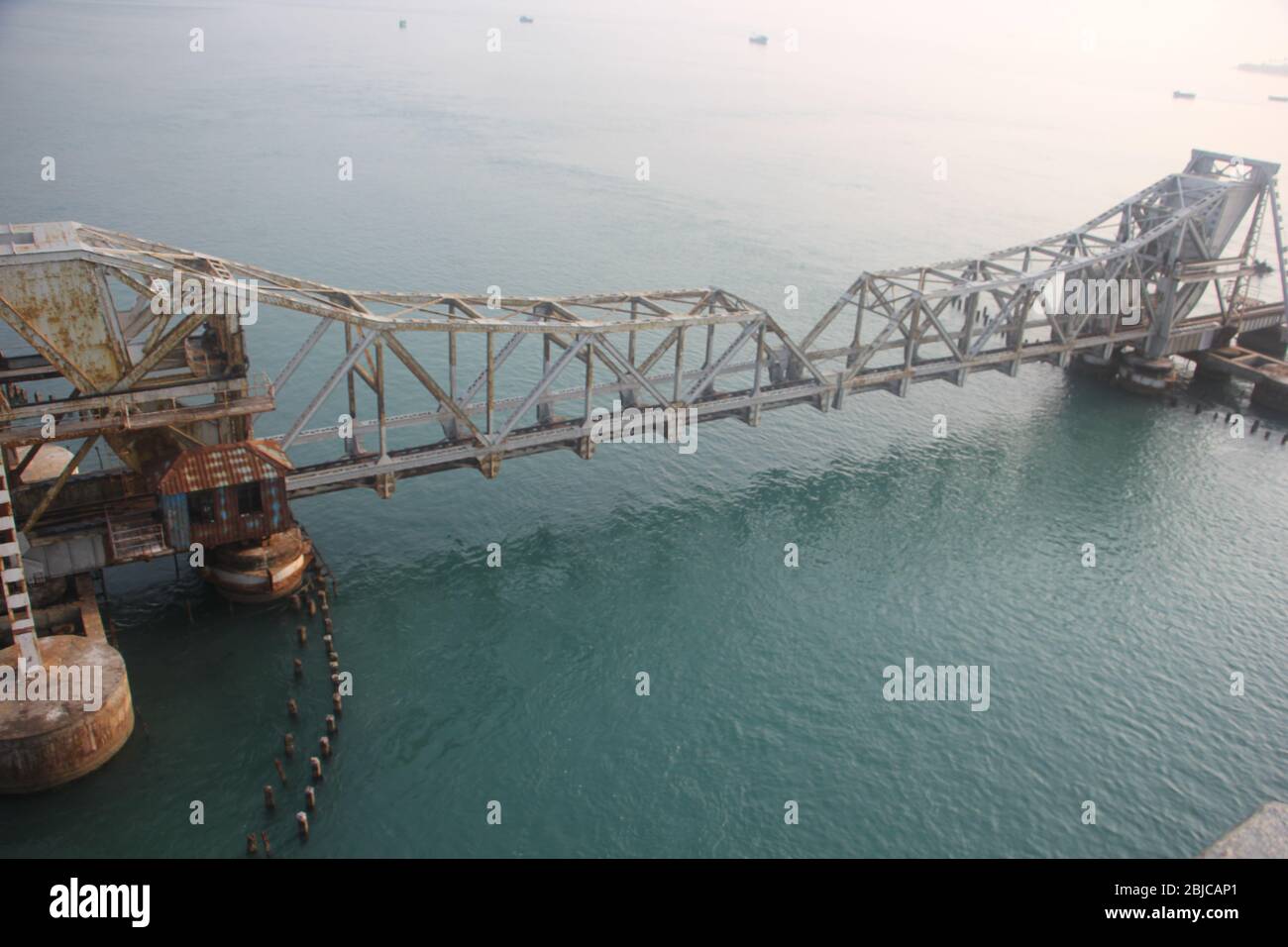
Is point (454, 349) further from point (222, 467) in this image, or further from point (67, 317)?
point (67, 317)

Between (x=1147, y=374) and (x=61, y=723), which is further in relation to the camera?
(x=1147, y=374)

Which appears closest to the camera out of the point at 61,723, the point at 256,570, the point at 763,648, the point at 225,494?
the point at 61,723

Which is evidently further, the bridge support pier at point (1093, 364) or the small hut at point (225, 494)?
the bridge support pier at point (1093, 364)

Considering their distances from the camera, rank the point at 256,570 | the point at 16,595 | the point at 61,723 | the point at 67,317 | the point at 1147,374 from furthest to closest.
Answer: the point at 1147,374, the point at 256,570, the point at 67,317, the point at 16,595, the point at 61,723

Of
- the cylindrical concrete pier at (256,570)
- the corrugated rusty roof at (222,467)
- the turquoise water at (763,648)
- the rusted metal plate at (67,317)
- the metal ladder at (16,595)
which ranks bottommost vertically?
the turquoise water at (763,648)

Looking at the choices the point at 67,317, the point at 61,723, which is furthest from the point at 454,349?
the point at 61,723

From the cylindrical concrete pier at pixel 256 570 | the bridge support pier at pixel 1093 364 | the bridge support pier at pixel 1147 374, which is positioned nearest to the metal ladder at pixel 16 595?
the cylindrical concrete pier at pixel 256 570

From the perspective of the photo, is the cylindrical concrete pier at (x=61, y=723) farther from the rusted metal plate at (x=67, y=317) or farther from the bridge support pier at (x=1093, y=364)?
the bridge support pier at (x=1093, y=364)
